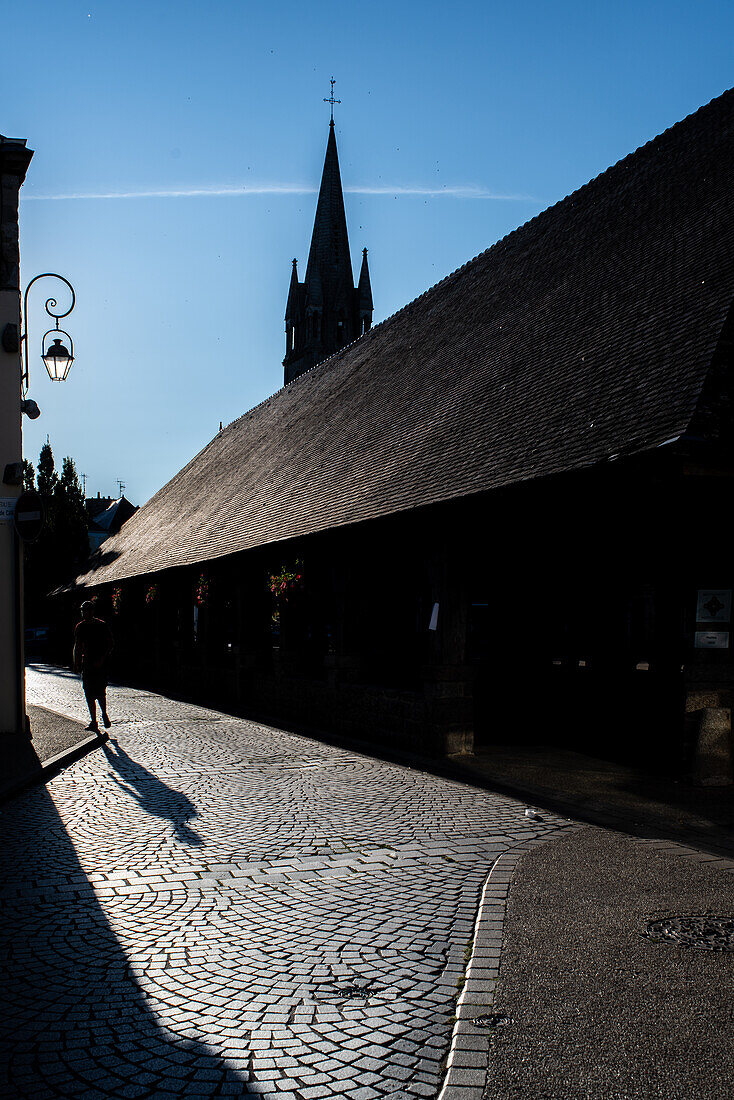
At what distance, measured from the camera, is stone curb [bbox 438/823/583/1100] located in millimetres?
3133

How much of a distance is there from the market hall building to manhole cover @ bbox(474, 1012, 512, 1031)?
17.1 feet

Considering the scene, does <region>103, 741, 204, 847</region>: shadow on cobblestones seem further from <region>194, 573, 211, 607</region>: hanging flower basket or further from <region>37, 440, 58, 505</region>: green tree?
<region>37, 440, 58, 505</region>: green tree

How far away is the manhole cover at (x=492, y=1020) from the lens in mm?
3518

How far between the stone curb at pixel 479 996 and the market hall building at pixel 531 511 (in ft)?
13.4

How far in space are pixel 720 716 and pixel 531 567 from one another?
5004mm

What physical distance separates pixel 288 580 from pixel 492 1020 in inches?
460

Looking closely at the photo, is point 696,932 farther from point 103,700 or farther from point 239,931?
point 103,700

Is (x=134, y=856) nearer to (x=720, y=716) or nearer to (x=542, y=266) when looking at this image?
(x=720, y=716)

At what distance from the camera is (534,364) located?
41.4ft

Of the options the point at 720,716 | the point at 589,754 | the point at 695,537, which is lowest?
the point at 589,754

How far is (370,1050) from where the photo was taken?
343 cm

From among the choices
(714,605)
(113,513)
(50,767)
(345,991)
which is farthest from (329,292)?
(345,991)

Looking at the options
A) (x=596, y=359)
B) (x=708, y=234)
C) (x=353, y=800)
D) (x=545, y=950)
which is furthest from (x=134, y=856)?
(x=708, y=234)

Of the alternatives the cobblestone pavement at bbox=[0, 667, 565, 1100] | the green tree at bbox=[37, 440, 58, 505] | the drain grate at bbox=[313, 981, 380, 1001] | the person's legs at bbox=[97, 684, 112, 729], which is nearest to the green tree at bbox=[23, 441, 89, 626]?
the green tree at bbox=[37, 440, 58, 505]
